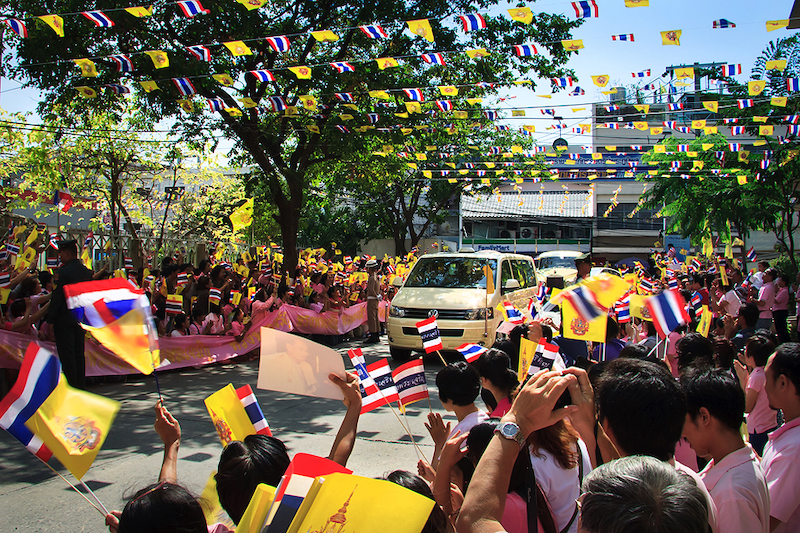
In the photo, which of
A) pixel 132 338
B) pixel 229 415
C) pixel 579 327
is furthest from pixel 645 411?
pixel 579 327

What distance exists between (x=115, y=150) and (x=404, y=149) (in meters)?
10.2

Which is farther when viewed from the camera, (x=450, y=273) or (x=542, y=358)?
(x=450, y=273)

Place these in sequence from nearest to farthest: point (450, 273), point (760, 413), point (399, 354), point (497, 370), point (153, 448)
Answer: point (497, 370) < point (760, 413) < point (153, 448) < point (399, 354) < point (450, 273)

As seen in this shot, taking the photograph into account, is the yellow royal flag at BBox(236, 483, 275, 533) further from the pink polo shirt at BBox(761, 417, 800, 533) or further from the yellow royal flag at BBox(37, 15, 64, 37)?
the yellow royal flag at BBox(37, 15, 64, 37)

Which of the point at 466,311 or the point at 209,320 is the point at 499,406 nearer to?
the point at 466,311

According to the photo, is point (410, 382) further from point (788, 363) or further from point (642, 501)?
point (642, 501)

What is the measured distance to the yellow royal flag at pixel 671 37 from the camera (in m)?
8.16

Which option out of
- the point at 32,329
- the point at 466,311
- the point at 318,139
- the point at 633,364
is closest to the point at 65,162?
the point at 318,139

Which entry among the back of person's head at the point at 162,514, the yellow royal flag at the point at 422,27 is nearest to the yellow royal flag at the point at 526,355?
the back of person's head at the point at 162,514

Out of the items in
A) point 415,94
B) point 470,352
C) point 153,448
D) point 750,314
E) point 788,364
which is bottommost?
point 153,448

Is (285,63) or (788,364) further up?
(285,63)

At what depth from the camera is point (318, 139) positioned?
14.0 m

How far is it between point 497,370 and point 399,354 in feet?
24.7

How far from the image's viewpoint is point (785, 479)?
2381 millimetres
